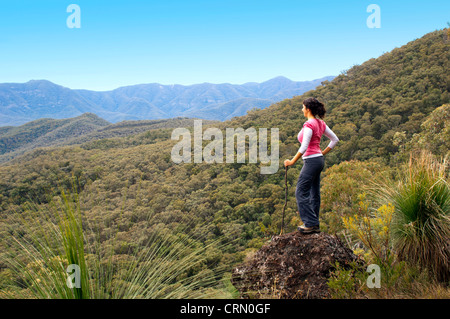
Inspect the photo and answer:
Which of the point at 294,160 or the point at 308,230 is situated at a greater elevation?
the point at 294,160

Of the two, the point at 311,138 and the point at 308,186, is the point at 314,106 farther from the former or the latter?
the point at 308,186

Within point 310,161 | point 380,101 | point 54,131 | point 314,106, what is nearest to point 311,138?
point 310,161

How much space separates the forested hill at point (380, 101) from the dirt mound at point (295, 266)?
18.3 meters

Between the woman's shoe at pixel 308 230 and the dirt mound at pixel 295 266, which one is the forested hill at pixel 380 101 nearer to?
the woman's shoe at pixel 308 230

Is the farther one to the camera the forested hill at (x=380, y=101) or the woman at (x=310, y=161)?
the forested hill at (x=380, y=101)

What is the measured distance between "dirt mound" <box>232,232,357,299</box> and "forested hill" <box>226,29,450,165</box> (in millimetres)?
18349

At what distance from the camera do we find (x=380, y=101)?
29.9 meters

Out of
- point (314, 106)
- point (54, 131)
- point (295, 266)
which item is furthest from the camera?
point (54, 131)

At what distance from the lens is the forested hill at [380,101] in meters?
23.0

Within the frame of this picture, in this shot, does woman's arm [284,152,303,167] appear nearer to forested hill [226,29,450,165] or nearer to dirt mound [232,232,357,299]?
dirt mound [232,232,357,299]

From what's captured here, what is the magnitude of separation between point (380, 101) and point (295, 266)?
3240 cm

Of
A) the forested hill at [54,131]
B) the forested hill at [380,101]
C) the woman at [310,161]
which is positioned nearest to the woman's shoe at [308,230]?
the woman at [310,161]

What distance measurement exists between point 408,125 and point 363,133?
144 inches
